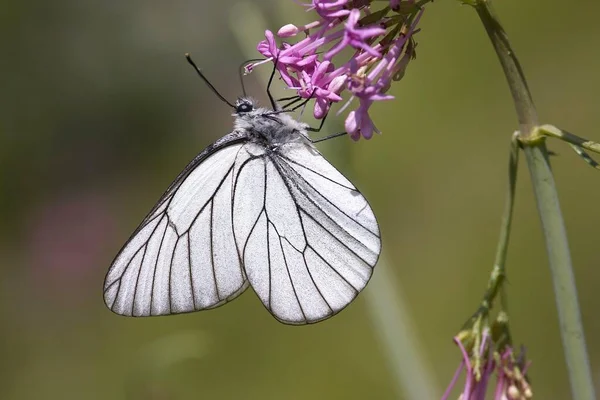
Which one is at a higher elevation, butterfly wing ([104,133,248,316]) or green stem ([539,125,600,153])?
butterfly wing ([104,133,248,316])

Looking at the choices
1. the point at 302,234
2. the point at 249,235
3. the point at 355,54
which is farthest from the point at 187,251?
the point at 355,54

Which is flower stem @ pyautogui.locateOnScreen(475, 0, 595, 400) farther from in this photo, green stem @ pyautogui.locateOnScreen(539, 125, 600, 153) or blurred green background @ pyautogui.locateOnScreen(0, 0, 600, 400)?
blurred green background @ pyautogui.locateOnScreen(0, 0, 600, 400)

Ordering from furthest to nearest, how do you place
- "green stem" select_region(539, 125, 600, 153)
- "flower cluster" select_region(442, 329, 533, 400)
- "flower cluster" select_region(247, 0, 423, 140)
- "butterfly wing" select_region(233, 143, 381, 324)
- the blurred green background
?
the blurred green background, "butterfly wing" select_region(233, 143, 381, 324), "flower cluster" select_region(442, 329, 533, 400), "flower cluster" select_region(247, 0, 423, 140), "green stem" select_region(539, 125, 600, 153)

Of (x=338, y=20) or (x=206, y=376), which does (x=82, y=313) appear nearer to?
(x=206, y=376)

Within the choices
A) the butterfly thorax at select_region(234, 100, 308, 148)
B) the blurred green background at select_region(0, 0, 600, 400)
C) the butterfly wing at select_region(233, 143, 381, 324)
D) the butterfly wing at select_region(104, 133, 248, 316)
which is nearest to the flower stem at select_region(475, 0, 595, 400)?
the butterfly wing at select_region(233, 143, 381, 324)

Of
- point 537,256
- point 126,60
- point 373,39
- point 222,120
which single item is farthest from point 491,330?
point 126,60

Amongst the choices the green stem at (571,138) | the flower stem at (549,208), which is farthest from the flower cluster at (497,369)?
the green stem at (571,138)

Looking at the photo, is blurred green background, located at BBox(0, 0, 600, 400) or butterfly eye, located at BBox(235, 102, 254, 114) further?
blurred green background, located at BBox(0, 0, 600, 400)

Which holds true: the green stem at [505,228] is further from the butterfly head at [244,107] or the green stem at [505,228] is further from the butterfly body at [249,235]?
the butterfly head at [244,107]
